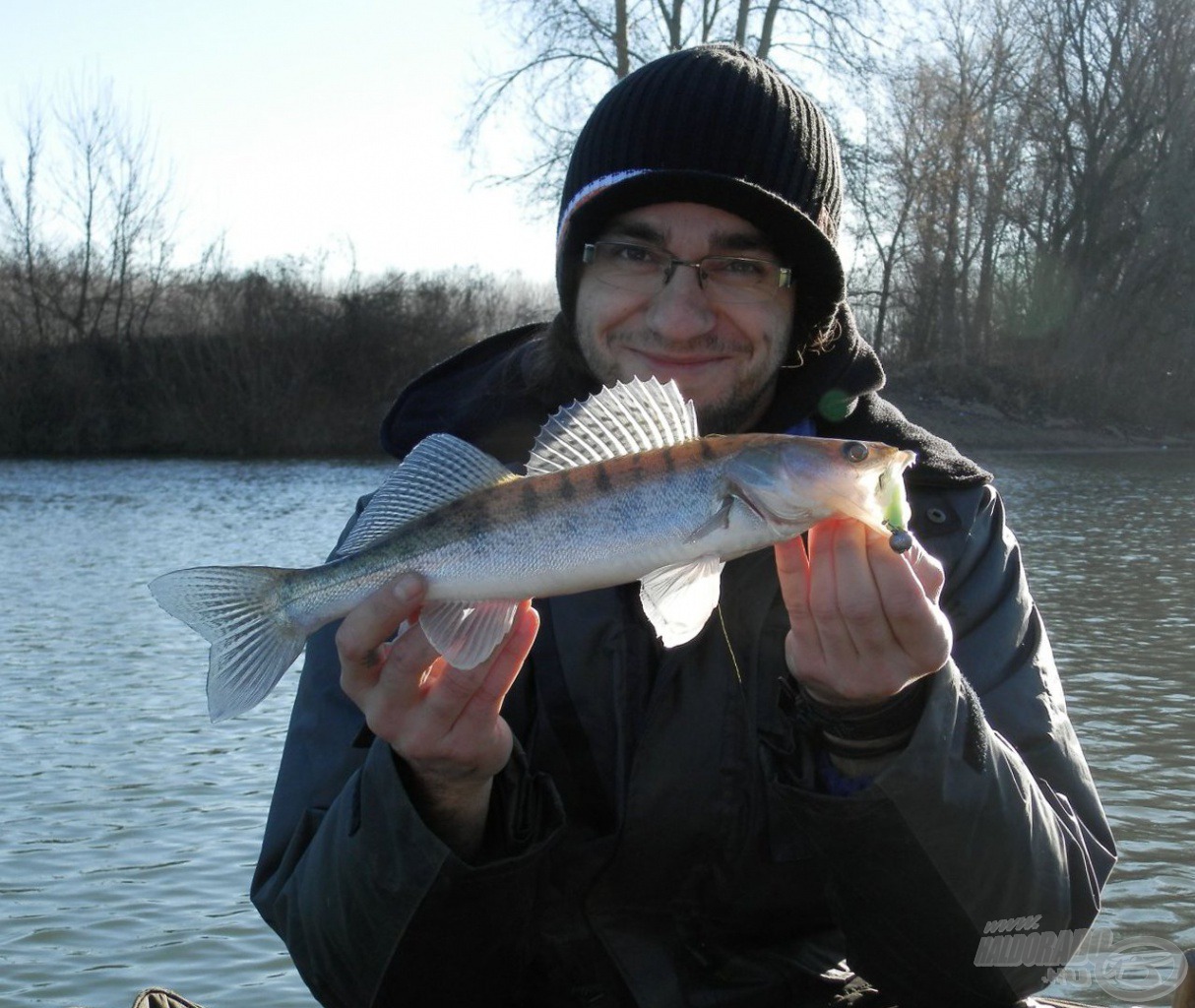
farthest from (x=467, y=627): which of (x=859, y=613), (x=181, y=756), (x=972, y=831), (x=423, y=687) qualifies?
(x=181, y=756)

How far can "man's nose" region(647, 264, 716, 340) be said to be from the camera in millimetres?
3285

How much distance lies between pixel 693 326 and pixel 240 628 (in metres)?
1.25

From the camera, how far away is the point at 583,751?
3084 millimetres

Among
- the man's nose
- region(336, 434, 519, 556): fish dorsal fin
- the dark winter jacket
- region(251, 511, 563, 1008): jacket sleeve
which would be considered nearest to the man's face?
the man's nose

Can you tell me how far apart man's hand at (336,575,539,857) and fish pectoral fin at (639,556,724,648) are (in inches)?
9.3

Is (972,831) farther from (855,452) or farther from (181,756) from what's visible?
(181,756)

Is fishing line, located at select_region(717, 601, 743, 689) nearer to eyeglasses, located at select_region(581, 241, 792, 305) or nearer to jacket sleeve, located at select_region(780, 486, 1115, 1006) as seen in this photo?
jacket sleeve, located at select_region(780, 486, 1115, 1006)

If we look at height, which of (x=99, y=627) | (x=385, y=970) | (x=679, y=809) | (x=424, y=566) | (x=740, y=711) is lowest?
(x=99, y=627)

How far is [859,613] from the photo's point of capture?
2.36 metres

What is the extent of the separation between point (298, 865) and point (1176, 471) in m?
27.2

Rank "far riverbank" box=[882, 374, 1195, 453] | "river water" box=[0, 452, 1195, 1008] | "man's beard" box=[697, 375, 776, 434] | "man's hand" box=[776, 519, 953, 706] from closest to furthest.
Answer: "man's hand" box=[776, 519, 953, 706] → "man's beard" box=[697, 375, 776, 434] → "river water" box=[0, 452, 1195, 1008] → "far riverbank" box=[882, 374, 1195, 453]

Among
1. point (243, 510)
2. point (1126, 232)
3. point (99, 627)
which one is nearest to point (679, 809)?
point (99, 627)

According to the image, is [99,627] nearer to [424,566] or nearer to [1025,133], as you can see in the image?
[424,566]

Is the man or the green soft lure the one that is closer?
the green soft lure
